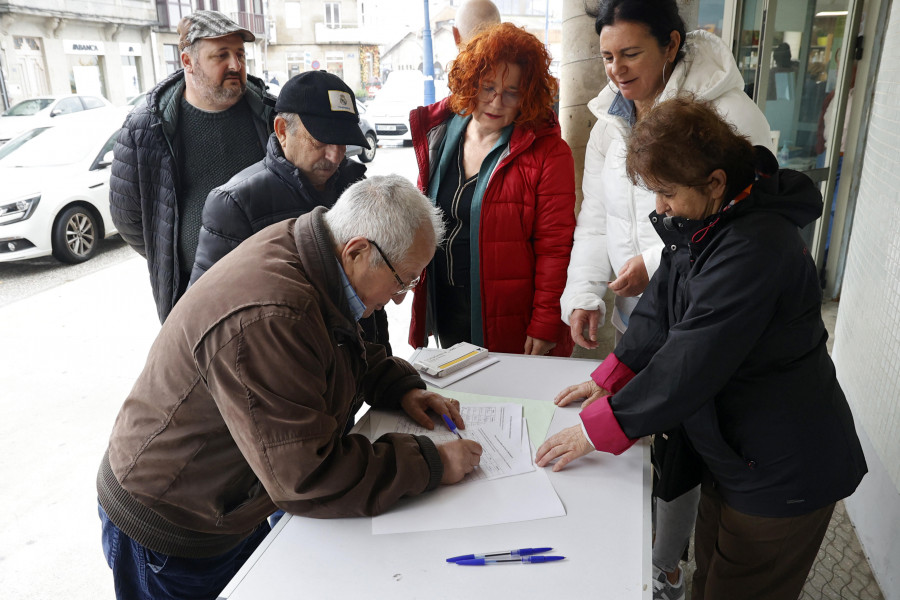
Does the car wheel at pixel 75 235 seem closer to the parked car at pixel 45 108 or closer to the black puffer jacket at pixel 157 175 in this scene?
the black puffer jacket at pixel 157 175

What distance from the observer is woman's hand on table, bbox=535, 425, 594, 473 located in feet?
4.49

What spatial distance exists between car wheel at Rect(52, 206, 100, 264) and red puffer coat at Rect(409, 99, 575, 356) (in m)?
4.87

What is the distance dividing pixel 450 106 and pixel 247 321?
4.79 feet

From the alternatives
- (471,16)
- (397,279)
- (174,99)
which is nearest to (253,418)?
(397,279)

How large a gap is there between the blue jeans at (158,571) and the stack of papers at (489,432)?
437 mm

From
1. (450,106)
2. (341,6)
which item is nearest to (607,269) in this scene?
(450,106)

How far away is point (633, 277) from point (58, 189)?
18.6 feet

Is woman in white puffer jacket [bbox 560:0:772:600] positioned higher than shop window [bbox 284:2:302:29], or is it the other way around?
shop window [bbox 284:2:302:29]

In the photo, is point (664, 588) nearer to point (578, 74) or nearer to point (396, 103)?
point (578, 74)

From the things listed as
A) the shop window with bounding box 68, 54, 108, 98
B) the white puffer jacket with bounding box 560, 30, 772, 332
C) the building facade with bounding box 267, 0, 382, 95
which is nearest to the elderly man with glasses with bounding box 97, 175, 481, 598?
the white puffer jacket with bounding box 560, 30, 772, 332

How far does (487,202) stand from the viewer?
7.16 feet

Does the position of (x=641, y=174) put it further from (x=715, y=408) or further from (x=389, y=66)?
(x=389, y=66)

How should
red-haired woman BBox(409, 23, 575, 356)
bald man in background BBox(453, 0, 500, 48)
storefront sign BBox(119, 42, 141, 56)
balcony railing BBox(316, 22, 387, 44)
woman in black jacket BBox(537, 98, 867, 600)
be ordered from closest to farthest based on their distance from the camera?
woman in black jacket BBox(537, 98, 867, 600), red-haired woman BBox(409, 23, 575, 356), bald man in background BBox(453, 0, 500, 48), storefront sign BBox(119, 42, 141, 56), balcony railing BBox(316, 22, 387, 44)

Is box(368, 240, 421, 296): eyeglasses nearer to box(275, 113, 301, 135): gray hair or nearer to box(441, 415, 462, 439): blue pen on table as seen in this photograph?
box(441, 415, 462, 439): blue pen on table
